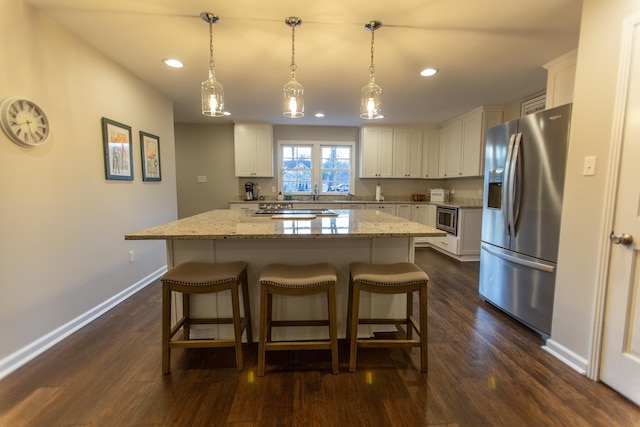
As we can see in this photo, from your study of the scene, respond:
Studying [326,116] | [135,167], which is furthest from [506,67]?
[135,167]

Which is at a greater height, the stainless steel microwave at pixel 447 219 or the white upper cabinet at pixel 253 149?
the white upper cabinet at pixel 253 149

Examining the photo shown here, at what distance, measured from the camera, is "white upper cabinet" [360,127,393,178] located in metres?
5.26

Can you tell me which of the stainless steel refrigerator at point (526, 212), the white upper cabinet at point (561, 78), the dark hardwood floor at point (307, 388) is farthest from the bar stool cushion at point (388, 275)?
the white upper cabinet at point (561, 78)

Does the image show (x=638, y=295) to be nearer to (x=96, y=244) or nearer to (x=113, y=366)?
(x=113, y=366)

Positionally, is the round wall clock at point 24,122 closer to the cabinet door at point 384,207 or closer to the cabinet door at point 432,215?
the cabinet door at point 384,207

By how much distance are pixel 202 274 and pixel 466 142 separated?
4454 mm

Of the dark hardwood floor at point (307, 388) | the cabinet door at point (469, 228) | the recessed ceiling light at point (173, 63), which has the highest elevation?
the recessed ceiling light at point (173, 63)

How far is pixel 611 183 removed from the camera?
5.12ft

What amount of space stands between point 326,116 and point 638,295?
4125mm

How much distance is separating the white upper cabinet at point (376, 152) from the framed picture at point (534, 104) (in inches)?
81.9

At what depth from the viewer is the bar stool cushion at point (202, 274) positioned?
1603mm

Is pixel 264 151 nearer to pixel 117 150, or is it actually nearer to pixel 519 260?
pixel 117 150

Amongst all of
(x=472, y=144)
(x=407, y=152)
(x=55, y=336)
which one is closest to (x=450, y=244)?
(x=472, y=144)

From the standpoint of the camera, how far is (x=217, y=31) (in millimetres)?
2156
